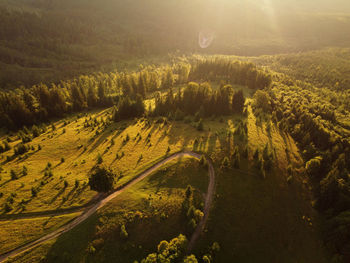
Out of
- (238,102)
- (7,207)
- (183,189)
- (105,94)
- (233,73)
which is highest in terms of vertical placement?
(233,73)

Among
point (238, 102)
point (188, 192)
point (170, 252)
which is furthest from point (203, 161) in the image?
point (238, 102)

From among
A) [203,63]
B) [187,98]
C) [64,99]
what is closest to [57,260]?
[187,98]

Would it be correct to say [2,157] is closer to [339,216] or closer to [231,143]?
[231,143]

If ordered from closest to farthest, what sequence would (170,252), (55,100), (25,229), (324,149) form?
(170,252) → (25,229) → (324,149) → (55,100)

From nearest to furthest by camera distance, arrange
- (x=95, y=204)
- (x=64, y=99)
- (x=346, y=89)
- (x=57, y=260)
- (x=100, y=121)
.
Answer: (x=57, y=260), (x=95, y=204), (x=100, y=121), (x=64, y=99), (x=346, y=89)

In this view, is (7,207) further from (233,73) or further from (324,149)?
(233,73)

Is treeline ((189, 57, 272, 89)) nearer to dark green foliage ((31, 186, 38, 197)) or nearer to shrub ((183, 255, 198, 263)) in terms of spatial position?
shrub ((183, 255, 198, 263))

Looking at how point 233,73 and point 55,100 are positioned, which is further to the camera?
point 233,73

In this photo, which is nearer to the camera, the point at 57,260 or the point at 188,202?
the point at 57,260
